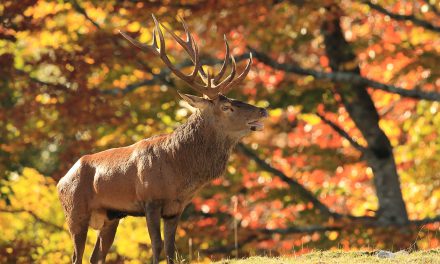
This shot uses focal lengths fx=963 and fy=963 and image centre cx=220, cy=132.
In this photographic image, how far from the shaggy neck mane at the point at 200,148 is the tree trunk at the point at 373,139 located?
21.1 feet

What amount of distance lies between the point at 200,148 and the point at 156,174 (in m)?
0.54

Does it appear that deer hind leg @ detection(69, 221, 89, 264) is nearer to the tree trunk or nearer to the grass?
the grass

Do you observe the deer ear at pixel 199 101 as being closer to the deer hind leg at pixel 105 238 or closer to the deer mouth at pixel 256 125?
the deer mouth at pixel 256 125

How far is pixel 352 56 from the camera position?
1481cm

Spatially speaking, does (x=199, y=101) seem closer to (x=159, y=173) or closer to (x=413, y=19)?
(x=159, y=173)

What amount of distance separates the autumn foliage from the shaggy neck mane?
4.42 meters

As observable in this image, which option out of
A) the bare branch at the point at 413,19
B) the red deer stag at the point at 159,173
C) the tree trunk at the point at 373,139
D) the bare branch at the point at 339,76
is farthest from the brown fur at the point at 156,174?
the tree trunk at the point at 373,139

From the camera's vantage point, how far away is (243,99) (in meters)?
14.1

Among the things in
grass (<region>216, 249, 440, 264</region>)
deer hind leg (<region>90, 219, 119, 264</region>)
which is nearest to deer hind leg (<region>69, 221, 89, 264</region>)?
deer hind leg (<region>90, 219, 119, 264</region>)

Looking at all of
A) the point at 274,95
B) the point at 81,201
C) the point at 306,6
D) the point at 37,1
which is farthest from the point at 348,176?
the point at 81,201

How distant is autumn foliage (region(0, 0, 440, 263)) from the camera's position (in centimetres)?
1373

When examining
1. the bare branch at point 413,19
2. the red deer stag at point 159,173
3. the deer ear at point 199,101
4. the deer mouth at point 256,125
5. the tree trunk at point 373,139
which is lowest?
the red deer stag at point 159,173

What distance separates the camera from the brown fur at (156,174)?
320 inches

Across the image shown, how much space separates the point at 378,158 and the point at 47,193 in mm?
5715
